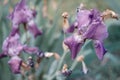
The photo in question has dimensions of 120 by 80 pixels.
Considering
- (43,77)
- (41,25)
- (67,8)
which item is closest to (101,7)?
(67,8)

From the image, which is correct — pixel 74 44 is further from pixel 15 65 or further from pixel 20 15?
pixel 20 15

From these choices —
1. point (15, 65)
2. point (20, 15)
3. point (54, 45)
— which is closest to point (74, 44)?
point (15, 65)

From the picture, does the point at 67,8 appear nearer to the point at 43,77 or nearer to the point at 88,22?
the point at 43,77

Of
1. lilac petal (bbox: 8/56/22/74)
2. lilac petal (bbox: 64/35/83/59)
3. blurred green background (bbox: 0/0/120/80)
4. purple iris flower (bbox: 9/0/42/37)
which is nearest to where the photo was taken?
lilac petal (bbox: 64/35/83/59)

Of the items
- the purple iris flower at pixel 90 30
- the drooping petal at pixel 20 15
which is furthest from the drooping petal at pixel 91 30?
the drooping petal at pixel 20 15

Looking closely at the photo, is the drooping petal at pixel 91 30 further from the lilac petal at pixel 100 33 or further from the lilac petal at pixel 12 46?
the lilac petal at pixel 12 46

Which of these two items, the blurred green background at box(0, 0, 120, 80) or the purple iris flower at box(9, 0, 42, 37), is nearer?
the purple iris flower at box(9, 0, 42, 37)

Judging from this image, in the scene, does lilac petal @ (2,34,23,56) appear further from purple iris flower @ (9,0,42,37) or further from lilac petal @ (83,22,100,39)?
lilac petal @ (83,22,100,39)

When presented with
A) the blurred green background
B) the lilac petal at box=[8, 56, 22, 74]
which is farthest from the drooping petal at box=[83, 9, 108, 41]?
the blurred green background

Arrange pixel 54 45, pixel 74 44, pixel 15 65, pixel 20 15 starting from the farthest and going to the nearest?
pixel 54 45, pixel 20 15, pixel 15 65, pixel 74 44
